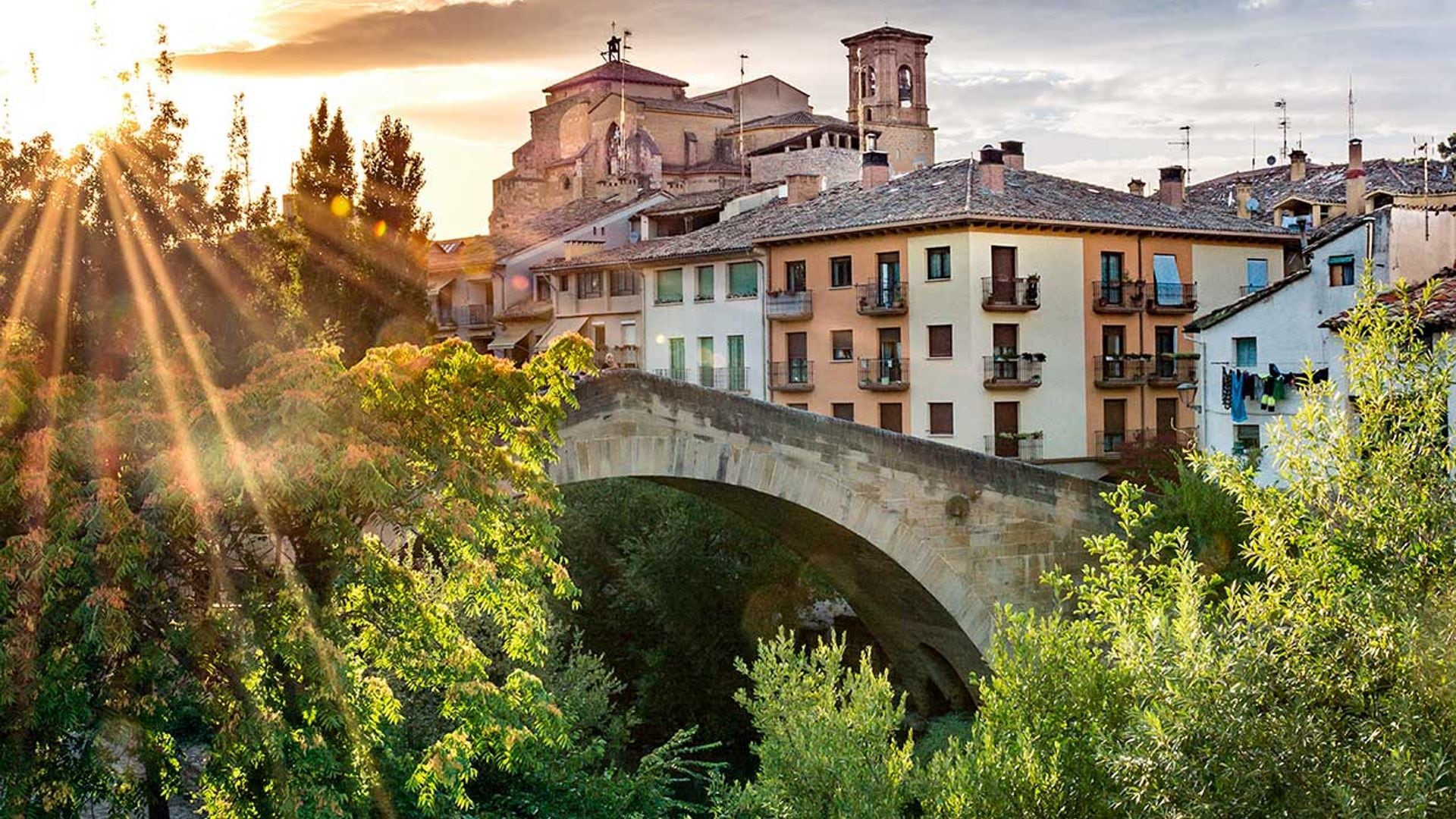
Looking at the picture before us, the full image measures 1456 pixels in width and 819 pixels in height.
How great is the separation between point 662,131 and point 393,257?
152 feet

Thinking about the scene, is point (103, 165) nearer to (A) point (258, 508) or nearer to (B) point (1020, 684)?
(A) point (258, 508)

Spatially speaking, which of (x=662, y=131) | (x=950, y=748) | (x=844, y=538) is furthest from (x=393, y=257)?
(x=662, y=131)

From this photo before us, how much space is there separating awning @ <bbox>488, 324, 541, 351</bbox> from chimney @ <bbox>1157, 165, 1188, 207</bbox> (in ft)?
62.2

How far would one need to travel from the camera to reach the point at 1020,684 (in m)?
10.7

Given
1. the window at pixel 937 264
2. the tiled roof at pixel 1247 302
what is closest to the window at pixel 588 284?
the window at pixel 937 264

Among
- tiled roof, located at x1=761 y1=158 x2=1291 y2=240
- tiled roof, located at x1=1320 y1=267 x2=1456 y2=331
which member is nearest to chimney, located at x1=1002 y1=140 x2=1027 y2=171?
tiled roof, located at x1=761 y1=158 x2=1291 y2=240

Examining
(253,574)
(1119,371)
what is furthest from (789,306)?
(253,574)

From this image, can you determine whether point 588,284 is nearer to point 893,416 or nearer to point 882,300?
point 882,300

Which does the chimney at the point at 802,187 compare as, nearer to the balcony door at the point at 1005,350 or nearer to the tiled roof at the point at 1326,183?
the balcony door at the point at 1005,350

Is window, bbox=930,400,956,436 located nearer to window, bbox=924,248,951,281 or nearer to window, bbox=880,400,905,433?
window, bbox=880,400,905,433

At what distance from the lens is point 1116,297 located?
131 feet

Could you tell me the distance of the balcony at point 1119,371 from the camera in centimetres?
3984

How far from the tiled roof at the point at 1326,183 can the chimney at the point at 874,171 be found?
9872 millimetres

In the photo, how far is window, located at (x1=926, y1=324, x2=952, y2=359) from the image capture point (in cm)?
3847
